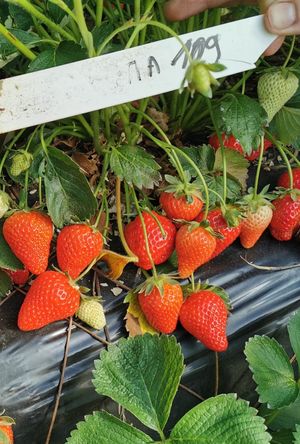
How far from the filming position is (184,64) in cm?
70

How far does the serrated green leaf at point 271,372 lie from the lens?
2.54 feet

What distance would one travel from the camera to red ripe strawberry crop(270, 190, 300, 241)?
90cm

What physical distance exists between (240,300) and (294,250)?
117 millimetres

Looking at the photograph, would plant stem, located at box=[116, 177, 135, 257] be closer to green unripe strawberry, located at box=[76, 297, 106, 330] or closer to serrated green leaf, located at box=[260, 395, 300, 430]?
green unripe strawberry, located at box=[76, 297, 106, 330]

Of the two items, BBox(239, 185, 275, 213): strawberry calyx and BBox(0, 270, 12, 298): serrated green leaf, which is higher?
BBox(239, 185, 275, 213): strawberry calyx

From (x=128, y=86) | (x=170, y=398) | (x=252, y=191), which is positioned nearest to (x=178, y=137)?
(x=252, y=191)

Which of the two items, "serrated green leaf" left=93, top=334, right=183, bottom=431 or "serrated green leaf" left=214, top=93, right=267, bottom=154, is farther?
"serrated green leaf" left=214, top=93, right=267, bottom=154

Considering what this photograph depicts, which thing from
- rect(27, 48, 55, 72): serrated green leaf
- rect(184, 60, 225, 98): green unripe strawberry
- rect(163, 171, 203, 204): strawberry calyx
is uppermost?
rect(184, 60, 225, 98): green unripe strawberry

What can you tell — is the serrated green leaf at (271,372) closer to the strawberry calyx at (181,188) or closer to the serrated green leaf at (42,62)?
the strawberry calyx at (181,188)

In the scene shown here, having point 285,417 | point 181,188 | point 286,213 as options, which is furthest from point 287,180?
point 285,417

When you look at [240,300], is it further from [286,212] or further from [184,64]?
[184,64]

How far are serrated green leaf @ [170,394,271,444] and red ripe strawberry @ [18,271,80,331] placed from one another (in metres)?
0.20

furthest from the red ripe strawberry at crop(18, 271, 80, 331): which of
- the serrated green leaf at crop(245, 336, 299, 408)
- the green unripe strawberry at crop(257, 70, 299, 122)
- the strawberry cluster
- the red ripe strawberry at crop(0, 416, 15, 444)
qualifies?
the green unripe strawberry at crop(257, 70, 299, 122)

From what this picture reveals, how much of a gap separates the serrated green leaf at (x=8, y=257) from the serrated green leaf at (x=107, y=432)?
0.22m
